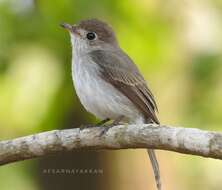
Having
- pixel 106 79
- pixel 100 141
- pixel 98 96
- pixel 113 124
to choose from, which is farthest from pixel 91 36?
pixel 100 141

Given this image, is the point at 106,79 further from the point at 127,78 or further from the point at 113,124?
the point at 113,124

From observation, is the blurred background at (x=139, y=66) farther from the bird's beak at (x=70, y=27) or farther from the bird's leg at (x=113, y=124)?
the bird's leg at (x=113, y=124)

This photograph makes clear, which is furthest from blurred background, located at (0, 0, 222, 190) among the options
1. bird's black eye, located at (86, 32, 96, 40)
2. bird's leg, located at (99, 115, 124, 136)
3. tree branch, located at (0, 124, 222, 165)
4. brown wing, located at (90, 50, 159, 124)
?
tree branch, located at (0, 124, 222, 165)

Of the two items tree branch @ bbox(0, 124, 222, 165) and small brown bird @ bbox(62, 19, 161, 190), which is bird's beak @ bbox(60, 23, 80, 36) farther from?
tree branch @ bbox(0, 124, 222, 165)

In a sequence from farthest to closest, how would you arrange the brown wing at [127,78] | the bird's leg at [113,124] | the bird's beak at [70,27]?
the bird's beak at [70,27]
the brown wing at [127,78]
the bird's leg at [113,124]

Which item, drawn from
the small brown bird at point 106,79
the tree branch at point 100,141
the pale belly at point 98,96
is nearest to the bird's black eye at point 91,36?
the small brown bird at point 106,79

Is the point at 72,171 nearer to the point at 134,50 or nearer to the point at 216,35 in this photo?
the point at 134,50
